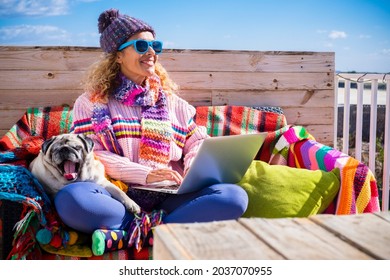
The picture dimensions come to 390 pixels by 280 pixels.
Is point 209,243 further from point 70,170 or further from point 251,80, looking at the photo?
Answer: point 251,80

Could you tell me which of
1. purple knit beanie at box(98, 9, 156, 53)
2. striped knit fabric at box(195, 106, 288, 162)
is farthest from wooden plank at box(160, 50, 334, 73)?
purple knit beanie at box(98, 9, 156, 53)

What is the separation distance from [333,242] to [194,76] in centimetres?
216

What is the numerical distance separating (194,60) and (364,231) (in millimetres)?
2130

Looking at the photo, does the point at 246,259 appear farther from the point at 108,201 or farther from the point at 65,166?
the point at 65,166

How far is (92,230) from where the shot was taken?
7.16 feet

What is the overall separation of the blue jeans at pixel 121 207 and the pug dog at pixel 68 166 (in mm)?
62

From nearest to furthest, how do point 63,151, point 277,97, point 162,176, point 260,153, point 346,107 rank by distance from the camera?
point 63,151, point 162,176, point 260,153, point 277,97, point 346,107

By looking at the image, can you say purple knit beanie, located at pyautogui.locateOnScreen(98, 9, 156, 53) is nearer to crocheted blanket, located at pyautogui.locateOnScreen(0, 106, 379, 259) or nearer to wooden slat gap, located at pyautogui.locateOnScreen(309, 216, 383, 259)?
crocheted blanket, located at pyautogui.locateOnScreen(0, 106, 379, 259)

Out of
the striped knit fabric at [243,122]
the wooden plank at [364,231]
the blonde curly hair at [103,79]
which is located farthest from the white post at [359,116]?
the wooden plank at [364,231]

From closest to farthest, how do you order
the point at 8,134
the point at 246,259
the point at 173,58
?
the point at 246,259 → the point at 8,134 → the point at 173,58

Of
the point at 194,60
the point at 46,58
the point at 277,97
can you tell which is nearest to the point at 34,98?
the point at 46,58

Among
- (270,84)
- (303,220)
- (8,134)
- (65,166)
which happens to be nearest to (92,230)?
(65,166)

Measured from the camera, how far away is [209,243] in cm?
110

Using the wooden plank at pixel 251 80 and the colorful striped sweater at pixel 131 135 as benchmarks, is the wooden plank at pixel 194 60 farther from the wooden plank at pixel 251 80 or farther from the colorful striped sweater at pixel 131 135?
the colorful striped sweater at pixel 131 135
